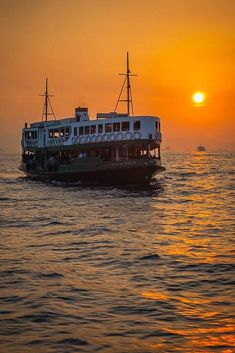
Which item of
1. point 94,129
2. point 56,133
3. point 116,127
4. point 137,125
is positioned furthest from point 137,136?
point 56,133

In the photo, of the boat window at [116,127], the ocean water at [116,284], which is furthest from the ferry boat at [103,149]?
the ocean water at [116,284]

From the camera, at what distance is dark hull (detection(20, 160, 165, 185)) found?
41219 millimetres

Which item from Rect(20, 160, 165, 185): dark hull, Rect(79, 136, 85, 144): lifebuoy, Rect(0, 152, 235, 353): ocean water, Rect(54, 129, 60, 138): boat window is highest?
Rect(54, 129, 60, 138): boat window

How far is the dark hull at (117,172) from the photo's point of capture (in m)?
41.2

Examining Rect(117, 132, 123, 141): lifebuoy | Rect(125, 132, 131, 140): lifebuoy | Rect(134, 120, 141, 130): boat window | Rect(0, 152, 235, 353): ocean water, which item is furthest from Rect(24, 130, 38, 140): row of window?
Rect(0, 152, 235, 353): ocean water

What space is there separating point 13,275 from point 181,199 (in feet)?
88.5

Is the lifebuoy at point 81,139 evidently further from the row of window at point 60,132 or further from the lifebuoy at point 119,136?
the lifebuoy at point 119,136

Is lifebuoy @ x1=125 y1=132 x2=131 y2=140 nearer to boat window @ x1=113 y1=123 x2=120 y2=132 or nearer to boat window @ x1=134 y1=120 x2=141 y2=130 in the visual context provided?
boat window @ x1=134 y1=120 x2=141 y2=130

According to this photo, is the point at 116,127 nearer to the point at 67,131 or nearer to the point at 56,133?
the point at 67,131

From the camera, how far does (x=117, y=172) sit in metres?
42.3

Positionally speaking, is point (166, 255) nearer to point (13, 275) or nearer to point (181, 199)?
point (13, 275)

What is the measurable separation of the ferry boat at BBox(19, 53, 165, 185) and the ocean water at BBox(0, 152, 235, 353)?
16.9m

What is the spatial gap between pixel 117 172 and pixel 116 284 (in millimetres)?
30406

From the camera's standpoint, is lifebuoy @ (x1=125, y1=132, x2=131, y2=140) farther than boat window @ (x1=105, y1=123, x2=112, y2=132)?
No
